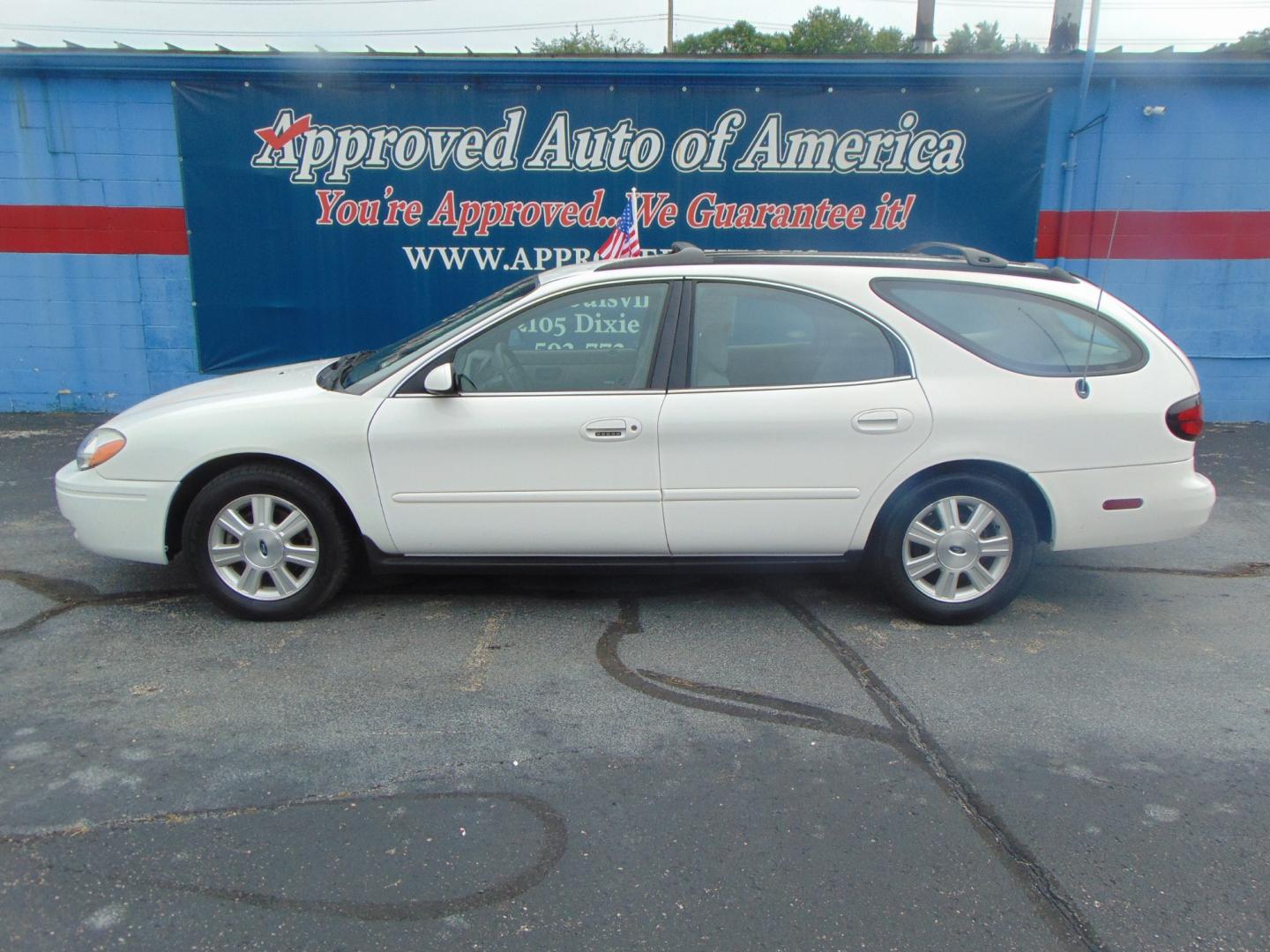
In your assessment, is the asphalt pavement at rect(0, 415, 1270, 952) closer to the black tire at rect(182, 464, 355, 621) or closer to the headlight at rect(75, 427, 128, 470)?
the black tire at rect(182, 464, 355, 621)

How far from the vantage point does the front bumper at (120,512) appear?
4.43 metres

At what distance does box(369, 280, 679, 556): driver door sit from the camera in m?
4.37

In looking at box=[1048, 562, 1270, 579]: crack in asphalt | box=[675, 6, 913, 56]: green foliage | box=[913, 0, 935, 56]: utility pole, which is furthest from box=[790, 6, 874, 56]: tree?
box=[1048, 562, 1270, 579]: crack in asphalt

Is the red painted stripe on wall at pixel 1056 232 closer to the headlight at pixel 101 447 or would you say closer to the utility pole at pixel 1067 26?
the utility pole at pixel 1067 26

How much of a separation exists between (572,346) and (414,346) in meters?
0.77

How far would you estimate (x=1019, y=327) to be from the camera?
180 inches

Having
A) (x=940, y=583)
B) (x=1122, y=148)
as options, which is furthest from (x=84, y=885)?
(x=1122, y=148)

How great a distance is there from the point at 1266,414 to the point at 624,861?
9.01 m

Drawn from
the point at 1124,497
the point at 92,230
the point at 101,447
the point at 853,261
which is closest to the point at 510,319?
the point at 853,261

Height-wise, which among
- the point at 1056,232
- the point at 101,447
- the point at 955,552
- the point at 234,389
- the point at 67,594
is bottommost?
the point at 67,594

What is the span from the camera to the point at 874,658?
4250 mm

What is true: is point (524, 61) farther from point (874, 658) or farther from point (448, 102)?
point (874, 658)

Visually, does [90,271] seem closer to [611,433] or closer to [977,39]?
[611,433]

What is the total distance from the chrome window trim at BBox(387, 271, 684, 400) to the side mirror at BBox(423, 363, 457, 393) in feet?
0.20
